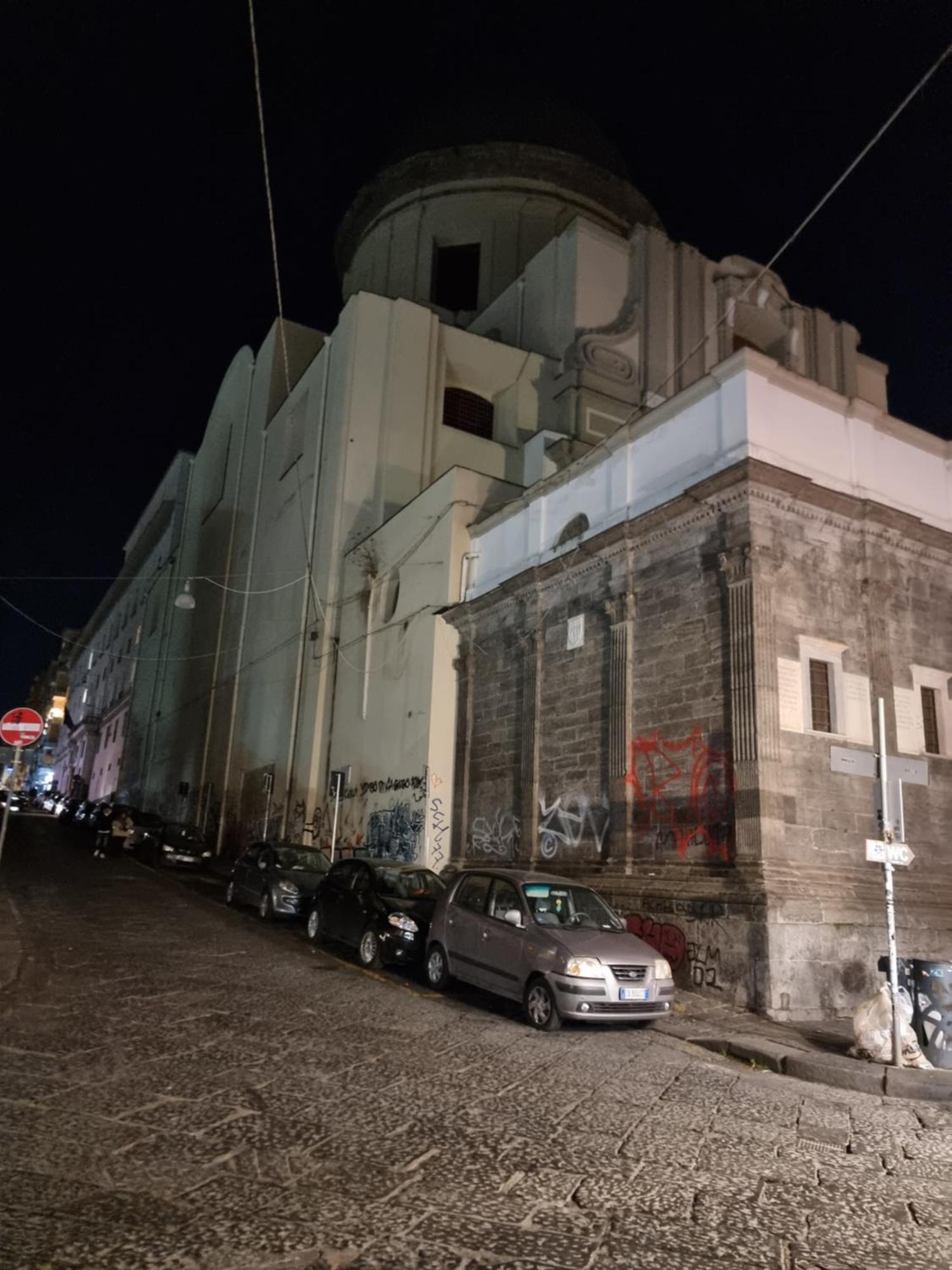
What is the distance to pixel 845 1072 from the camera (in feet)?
26.7

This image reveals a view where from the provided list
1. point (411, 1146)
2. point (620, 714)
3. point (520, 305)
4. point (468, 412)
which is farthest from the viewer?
point (520, 305)

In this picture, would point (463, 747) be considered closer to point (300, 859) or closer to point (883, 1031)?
point (300, 859)

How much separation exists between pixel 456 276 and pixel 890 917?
98.2ft

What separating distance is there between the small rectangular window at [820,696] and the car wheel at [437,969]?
19.9 feet

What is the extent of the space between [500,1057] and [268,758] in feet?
71.7

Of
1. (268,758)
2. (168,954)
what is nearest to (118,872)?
(268,758)

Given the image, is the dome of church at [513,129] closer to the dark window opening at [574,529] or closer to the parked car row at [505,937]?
the dark window opening at [574,529]

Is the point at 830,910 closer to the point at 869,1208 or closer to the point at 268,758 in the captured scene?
the point at 869,1208

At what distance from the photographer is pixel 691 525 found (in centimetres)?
1396

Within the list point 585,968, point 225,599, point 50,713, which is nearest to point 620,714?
point 585,968

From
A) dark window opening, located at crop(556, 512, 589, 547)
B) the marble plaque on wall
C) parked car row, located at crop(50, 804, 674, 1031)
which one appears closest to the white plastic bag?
parked car row, located at crop(50, 804, 674, 1031)

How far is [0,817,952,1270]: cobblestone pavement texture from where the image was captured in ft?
13.0

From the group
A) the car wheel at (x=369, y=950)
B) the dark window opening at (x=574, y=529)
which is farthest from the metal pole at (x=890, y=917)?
the dark window opening at (x=574, y=529)

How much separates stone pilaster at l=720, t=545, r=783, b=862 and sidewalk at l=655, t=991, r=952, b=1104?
6.49 ft
